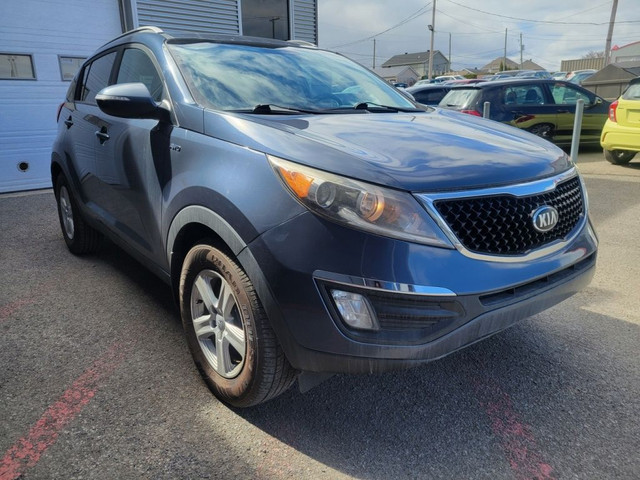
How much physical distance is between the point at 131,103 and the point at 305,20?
29.7 ft

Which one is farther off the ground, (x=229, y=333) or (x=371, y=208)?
(x=371, y=208)

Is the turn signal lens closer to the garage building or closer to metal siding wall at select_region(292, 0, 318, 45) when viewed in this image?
the garage building

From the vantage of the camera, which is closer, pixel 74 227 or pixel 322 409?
pixel 322 409

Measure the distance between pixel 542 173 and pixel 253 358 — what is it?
54.6 inches

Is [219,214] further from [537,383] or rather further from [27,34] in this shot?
[27,34]

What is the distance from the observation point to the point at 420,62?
302 ft

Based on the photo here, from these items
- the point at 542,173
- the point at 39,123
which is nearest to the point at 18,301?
the point at 542,173

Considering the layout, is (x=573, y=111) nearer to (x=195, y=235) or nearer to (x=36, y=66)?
(x=36, y=66)

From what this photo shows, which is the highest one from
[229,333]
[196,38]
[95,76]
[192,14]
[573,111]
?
[192,14]

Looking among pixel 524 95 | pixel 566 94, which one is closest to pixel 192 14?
pixel 524 95

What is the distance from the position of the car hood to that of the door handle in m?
1.23

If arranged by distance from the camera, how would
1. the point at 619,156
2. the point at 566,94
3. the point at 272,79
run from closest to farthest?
the point at 272,79, the point at 619,156, the point at 566,94

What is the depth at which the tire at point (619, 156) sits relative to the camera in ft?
28.7

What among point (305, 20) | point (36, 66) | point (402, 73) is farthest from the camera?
point (402, 73)
